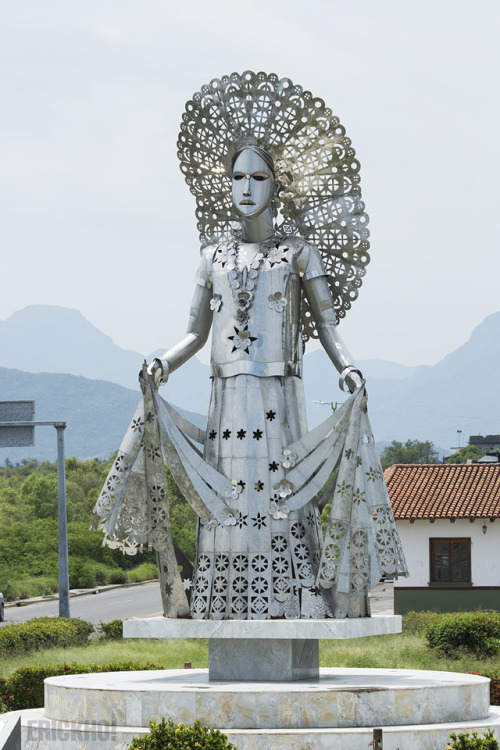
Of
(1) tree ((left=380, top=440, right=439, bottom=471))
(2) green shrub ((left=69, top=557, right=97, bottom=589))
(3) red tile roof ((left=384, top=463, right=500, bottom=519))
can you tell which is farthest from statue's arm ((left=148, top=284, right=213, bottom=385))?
(1) tree ((left=380, top=440, right=439, bottom=471))

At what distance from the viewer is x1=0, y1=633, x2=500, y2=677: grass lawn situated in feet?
65.2

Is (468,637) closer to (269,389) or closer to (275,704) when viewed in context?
(269,389)

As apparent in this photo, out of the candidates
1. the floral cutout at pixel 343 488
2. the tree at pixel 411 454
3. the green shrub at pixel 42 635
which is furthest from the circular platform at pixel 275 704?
the tree at pixel 411 454

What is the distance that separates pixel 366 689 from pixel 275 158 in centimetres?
598

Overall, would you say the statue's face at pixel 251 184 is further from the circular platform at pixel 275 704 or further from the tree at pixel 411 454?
the tree at pixel 411 454

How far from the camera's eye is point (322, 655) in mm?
21188

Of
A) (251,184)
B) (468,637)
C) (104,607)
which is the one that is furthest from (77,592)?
(251,184)

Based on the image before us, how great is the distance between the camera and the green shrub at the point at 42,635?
21406 millimetres

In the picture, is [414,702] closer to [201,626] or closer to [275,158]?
[201,626]

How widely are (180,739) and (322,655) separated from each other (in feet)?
39.4

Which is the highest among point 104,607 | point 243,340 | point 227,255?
point 227,255

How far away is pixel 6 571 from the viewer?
50219mm

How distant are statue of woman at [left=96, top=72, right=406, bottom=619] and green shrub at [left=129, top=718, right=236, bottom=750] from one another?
2.62m

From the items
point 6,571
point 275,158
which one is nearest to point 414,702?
point 275,158
